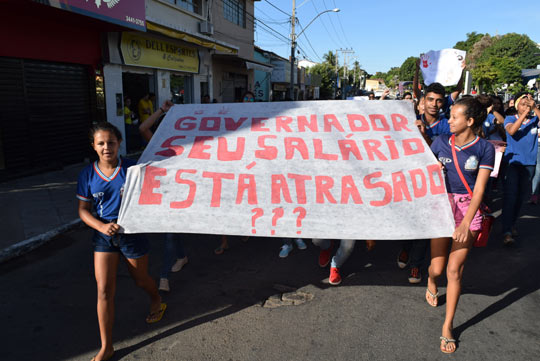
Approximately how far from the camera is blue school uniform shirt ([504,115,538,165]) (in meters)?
5.21

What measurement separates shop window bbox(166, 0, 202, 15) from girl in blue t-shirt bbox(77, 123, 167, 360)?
43.5 feet

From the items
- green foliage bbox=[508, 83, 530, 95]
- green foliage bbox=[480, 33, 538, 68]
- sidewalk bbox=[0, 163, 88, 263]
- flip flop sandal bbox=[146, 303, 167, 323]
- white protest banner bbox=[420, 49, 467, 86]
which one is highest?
green foliage bbox=[480, 33, 538, 68]

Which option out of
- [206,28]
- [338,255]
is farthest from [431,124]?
[206,28]

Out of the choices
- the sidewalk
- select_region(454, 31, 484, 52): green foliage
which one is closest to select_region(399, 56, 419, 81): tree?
select_region(454, 31, 484, 52): green foliage

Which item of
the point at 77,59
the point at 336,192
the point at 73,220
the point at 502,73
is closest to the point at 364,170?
the point at 336,192

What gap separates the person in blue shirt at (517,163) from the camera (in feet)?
16.9

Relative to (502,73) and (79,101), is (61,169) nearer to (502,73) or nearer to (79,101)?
(79,101)

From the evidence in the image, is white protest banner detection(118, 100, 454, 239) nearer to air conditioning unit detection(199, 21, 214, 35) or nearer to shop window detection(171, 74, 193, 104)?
shop window detection(171, 74, 193, 104)

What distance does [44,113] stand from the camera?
9.05 m

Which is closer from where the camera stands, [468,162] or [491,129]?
[468,162]

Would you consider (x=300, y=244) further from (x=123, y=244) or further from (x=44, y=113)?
(x=44, y=113)

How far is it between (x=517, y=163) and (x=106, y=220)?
202 inches

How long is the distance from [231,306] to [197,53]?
14851mm

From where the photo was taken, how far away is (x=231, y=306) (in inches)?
135
